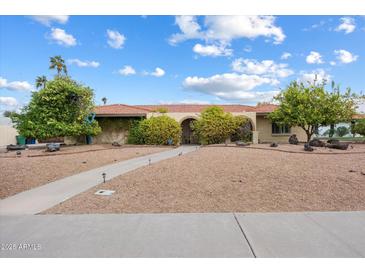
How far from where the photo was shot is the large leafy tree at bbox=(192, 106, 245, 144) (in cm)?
1872

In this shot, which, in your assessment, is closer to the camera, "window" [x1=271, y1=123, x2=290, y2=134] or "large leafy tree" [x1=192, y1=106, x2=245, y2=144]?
"large leafy tree" [x1=192, y1=106, x2=245, y2=144]

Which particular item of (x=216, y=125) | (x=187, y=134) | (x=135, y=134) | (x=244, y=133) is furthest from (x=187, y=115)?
(x=244, y=133)

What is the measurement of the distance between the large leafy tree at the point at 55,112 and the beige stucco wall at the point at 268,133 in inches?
585

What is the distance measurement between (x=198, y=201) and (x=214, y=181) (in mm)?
1661

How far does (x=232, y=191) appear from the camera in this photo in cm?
589

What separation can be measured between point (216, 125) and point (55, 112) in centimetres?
1160

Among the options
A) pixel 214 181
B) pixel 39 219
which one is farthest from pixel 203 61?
pixel 39 219

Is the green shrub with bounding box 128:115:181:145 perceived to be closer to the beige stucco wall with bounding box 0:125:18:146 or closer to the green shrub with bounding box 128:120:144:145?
the green shrub with bounding box 128:120:144:145

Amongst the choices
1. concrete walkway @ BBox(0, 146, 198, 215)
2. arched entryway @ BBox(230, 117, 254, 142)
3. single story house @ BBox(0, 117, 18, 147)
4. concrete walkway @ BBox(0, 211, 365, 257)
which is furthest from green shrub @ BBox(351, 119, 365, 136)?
single story house @ BBox(0, 117, 18, 147)

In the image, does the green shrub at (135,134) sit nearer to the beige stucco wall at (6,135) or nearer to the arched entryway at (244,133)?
the arched entryway at (244,133)

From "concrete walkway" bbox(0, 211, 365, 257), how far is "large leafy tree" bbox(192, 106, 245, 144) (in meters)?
14.4

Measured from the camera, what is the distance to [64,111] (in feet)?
55.5

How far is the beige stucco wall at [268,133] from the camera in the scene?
22.2 meters

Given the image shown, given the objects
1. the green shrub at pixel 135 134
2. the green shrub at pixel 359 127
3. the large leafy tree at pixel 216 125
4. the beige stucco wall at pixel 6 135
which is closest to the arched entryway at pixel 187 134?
the large leafy tree at pixel 216 125
